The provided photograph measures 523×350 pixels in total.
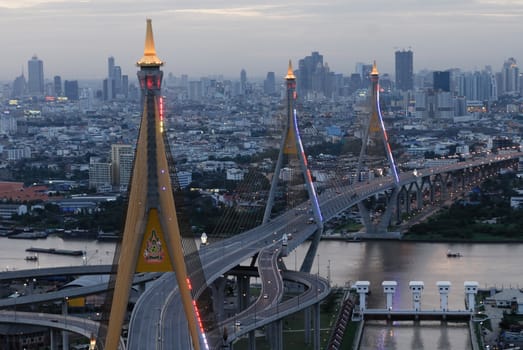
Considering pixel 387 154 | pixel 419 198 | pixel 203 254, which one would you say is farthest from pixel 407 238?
pixel 203 254

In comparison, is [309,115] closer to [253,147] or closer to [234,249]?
[253,147]

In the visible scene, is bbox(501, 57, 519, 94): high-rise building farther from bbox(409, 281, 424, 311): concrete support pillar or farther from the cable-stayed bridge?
bbox(409, 281, 424, 311): concrete support pillar

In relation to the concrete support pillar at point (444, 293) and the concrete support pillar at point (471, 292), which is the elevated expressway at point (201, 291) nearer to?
the concrete support pillar at point (444, 293)

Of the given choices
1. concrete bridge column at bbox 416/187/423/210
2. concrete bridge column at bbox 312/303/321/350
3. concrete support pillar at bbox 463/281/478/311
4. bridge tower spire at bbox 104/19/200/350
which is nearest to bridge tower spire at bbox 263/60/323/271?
concrete support pillar at bbox 463/281/478/311

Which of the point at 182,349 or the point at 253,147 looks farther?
the point at 253,147

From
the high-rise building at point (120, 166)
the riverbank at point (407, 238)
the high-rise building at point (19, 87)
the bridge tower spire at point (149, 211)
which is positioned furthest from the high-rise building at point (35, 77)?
the bridge tower spire at point (149, 211)

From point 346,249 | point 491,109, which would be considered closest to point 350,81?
point 491,109
